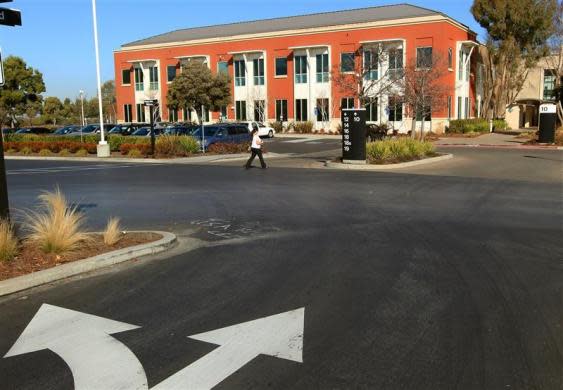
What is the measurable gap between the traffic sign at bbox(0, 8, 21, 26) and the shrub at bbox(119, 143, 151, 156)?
21.9 m

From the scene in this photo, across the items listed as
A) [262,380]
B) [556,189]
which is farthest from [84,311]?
[556,189]

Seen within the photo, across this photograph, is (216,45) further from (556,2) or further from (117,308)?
(117,308)

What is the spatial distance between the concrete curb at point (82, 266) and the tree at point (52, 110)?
252 ft

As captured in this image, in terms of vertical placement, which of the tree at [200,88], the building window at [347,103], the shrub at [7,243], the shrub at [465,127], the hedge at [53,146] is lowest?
the shrub at [7,243]

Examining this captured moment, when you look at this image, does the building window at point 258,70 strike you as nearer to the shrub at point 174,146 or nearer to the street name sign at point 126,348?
the shrub at point 174,146

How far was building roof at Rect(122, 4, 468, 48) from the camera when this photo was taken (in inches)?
1978

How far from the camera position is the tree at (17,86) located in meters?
58.6

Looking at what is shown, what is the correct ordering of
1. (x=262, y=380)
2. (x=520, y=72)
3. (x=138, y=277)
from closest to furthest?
(x=262, y=380) < (x=138, y=277) < (x=520, y=72)

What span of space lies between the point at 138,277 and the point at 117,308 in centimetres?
109

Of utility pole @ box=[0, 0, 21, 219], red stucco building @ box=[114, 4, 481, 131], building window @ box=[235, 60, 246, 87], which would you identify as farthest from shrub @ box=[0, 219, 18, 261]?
building window @ box=[235, 60, 246, 87]

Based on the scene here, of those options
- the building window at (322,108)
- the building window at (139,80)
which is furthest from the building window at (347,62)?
the building window at (139,80)

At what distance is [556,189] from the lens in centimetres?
1455

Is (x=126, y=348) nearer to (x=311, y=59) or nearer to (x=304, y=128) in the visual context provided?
(x=304, y=128)

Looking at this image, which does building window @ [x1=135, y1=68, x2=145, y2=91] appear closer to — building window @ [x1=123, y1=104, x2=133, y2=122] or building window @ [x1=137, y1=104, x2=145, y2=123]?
building window @ [x1=137, y1=104, x2=145, y2=123]
